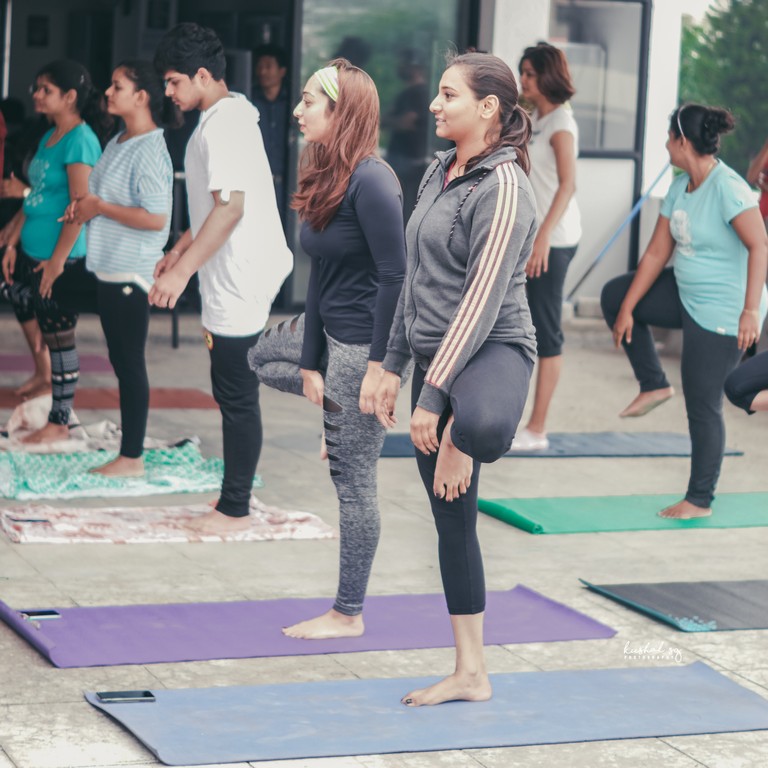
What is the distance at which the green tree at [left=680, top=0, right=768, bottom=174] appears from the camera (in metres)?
27.7

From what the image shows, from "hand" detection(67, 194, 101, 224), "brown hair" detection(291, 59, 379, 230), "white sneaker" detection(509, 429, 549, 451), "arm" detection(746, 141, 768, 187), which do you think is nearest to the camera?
"brown hair" detection(291, 59, 379, 230)

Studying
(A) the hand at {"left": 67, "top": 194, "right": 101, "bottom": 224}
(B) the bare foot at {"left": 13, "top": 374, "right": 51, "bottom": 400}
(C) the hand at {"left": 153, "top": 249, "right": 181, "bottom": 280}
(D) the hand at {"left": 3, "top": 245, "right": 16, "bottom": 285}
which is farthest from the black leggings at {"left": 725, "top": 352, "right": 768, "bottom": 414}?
(B) the bare foot at {"left": 13, "top": 374, "right": 51, "bottom": 400}

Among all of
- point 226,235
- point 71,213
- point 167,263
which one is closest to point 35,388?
point 71,213

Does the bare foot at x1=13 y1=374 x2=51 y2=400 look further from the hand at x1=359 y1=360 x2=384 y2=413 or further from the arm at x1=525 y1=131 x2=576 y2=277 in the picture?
the hand at x1=359 y1=360 x2=384 y2=413

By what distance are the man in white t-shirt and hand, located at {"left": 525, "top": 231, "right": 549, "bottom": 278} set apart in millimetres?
2147

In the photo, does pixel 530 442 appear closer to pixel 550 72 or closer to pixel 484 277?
pixel 550 72

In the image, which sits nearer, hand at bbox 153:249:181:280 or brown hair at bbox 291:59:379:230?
brown hair at bbox 291:59:379:230

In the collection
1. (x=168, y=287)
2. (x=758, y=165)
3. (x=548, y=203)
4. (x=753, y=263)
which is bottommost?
(x=168, y=287)

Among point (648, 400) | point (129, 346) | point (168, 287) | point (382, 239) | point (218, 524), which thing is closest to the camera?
point (382, 239)

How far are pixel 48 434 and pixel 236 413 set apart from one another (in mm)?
1995

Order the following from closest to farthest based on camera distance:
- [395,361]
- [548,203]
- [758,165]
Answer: [395,361] → [548,203] → [758,165]

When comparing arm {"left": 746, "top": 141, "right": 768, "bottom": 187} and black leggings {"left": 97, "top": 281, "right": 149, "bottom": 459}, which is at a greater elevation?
arm {"left": 746, "top": 141, "right": 768, "bottom": 187}

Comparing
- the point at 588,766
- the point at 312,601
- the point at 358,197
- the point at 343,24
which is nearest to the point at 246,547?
the point at 312,601

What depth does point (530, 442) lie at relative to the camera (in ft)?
26.5
